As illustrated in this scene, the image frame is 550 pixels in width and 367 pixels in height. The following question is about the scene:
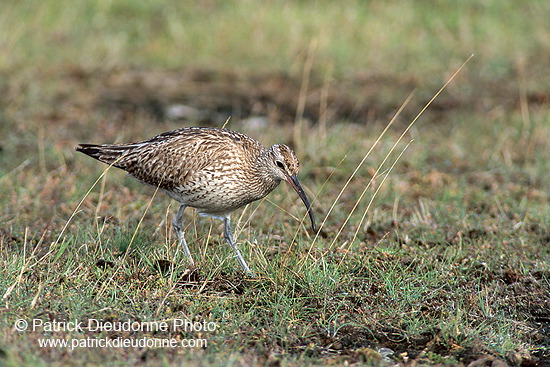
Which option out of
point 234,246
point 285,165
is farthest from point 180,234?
point 285,165

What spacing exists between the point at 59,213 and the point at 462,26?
8656 mm

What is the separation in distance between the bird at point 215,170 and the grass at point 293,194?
0.96 ft

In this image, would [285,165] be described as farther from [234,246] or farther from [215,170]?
[234,246]

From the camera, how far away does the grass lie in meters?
5.22

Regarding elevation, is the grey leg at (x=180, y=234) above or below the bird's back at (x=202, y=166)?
below

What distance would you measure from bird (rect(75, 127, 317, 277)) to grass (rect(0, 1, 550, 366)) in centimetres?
29

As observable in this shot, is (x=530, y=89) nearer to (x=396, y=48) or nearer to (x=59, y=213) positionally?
Answer: (x=396, y=48)

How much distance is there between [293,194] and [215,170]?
185 cm

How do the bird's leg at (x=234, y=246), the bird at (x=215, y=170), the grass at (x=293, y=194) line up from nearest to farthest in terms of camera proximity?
the grass at (x=293, y=194)
the bird's leg at (x=234, y=246)
the bird at (x=215, y=170)

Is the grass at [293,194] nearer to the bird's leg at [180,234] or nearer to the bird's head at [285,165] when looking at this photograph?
the bird's leg at [180,234]

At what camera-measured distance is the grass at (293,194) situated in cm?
522

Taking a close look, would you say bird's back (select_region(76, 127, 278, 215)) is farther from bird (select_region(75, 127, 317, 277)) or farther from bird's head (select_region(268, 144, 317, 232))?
bird's head (select_region(268, 144, 317, 232))

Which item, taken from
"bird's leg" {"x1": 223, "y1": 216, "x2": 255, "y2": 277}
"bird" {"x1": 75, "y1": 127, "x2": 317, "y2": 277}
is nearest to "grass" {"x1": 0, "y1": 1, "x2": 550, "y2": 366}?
"bird's leg" {"x1": 223, "y1": 216, "x2": 255, "y2": 277}

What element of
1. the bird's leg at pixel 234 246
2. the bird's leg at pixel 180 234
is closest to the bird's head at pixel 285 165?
the bird's leg at pixel 234 246
